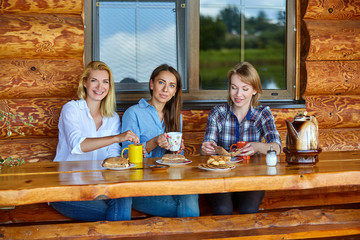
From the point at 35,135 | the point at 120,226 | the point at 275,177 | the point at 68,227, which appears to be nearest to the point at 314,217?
the point at 275,177

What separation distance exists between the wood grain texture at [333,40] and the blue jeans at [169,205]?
2.21 metres

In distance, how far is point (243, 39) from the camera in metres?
4.27

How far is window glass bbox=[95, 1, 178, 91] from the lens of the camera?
4012mm

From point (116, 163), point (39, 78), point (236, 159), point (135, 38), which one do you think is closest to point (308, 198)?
point (236, 159)

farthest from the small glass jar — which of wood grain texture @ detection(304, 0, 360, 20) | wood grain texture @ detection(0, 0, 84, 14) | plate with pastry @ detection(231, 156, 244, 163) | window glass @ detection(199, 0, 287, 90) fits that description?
wood grain texture @ detection(0, 0, 84, 14)

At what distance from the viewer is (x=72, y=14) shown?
377cm

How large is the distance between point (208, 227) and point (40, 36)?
2.32m

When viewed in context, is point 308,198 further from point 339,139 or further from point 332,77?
point 332,77

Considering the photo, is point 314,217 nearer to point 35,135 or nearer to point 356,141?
point 356,141

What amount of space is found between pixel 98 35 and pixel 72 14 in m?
0.34

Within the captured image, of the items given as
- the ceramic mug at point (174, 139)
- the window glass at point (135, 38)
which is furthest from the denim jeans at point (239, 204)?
the window glass at point (135, 38)

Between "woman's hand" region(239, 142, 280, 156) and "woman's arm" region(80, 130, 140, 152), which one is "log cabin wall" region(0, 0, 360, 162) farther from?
"woman's hand" region(239, 142, 280, 156)

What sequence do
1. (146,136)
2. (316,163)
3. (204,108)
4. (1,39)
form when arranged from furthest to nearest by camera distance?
(204,108), (1,39), (146,136), (316,163)

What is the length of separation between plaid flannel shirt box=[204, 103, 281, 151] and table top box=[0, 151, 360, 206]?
0.73 m
